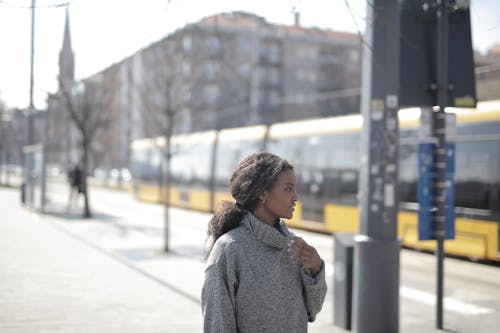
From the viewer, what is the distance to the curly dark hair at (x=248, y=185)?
2527mm

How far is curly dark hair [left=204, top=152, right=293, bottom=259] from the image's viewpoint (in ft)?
8.29

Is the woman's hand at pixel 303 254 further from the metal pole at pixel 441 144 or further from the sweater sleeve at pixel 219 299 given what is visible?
the metal pole at pixel 441 144

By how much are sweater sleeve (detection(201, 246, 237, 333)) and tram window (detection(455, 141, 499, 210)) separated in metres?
9.45

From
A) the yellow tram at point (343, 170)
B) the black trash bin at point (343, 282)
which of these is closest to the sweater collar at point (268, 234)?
the black trash bin at point (343, 282)

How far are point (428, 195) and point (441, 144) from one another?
540 mm

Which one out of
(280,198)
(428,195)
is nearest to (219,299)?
(280,198)

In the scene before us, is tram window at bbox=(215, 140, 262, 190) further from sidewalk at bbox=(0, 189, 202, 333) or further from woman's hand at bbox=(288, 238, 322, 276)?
woman's hand at bbox=(288, 238, 322, 276)

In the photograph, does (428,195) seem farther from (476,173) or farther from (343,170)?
(343,170)

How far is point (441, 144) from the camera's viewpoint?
6.30 m

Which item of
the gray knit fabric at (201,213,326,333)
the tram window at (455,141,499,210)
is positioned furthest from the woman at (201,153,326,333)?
the tram window at (455,141,499,210)

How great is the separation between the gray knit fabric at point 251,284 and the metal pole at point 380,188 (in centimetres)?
318

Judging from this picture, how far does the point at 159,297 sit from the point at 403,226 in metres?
6.70

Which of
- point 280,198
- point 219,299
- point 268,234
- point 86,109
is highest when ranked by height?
point 86,109

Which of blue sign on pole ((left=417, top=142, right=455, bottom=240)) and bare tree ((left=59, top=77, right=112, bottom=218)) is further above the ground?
bare tree ((left=59, top=77, right=112, bottom=218))
